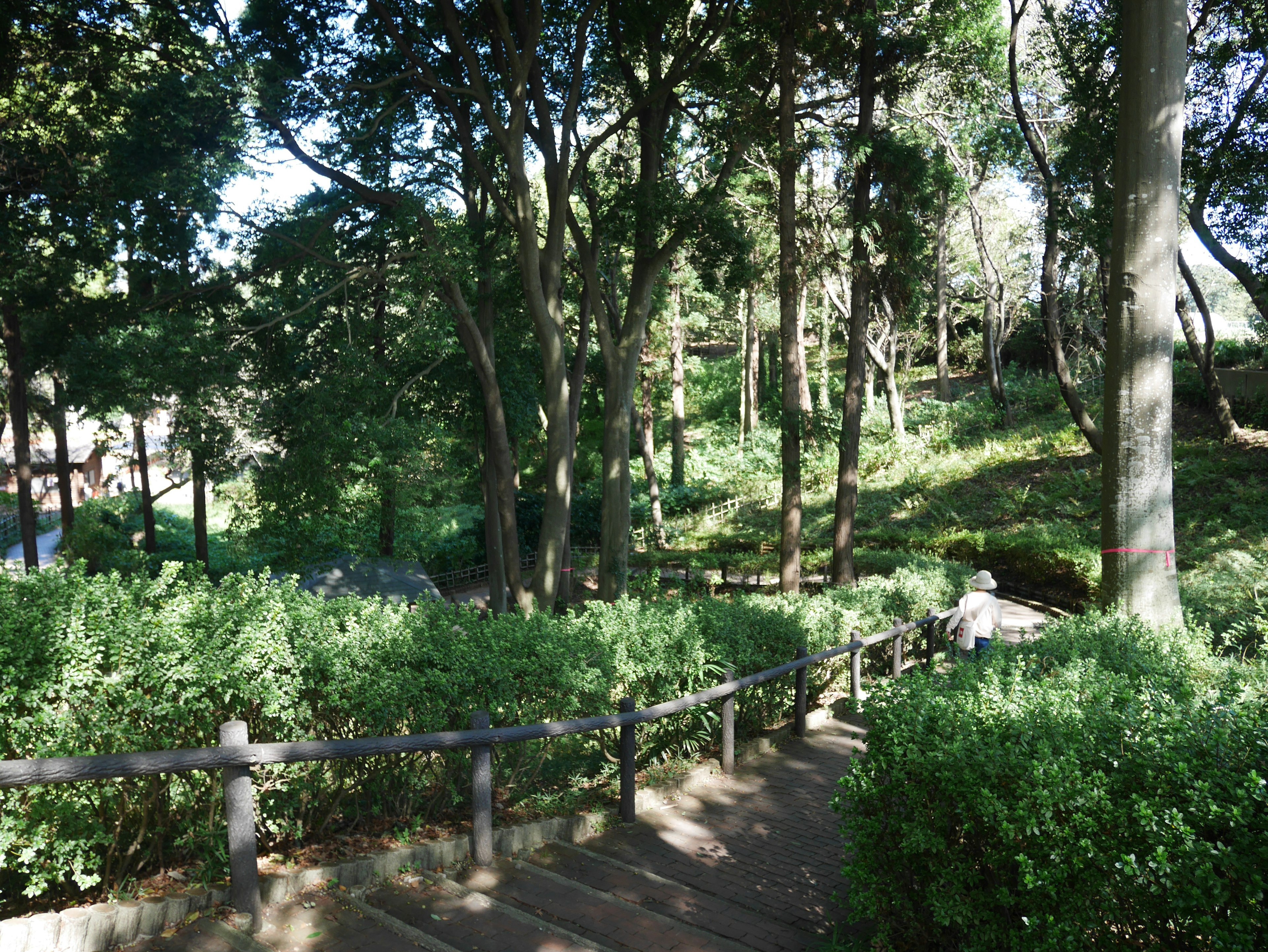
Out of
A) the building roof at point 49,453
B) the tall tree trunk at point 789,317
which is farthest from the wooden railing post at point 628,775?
the building roof at point 49,453

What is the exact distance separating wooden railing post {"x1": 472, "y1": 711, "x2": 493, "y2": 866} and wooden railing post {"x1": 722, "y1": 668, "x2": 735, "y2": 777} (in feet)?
9.01

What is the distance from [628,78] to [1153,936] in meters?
16.0

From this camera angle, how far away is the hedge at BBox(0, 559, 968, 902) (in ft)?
12.5

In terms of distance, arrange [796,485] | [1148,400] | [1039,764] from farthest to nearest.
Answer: [796,485]
[1148,400]
[1039,764]

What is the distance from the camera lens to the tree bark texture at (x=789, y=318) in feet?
45.8

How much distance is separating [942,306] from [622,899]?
33.0 meters

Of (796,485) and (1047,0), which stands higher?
(1047,0)

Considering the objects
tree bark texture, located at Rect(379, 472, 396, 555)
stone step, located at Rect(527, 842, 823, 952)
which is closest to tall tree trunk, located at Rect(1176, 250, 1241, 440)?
tree bark texture, located at Rect(379, 472, 396, 555)

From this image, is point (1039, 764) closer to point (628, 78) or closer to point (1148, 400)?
point (1148, 400)

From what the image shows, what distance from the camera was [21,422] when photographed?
68.3 ft

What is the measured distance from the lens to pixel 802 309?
32656mm

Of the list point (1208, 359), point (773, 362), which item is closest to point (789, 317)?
point (1208, 359)

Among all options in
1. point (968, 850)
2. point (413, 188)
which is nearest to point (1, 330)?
point (413, 188)

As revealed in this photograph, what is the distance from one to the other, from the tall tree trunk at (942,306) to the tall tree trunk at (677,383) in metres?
9.65
